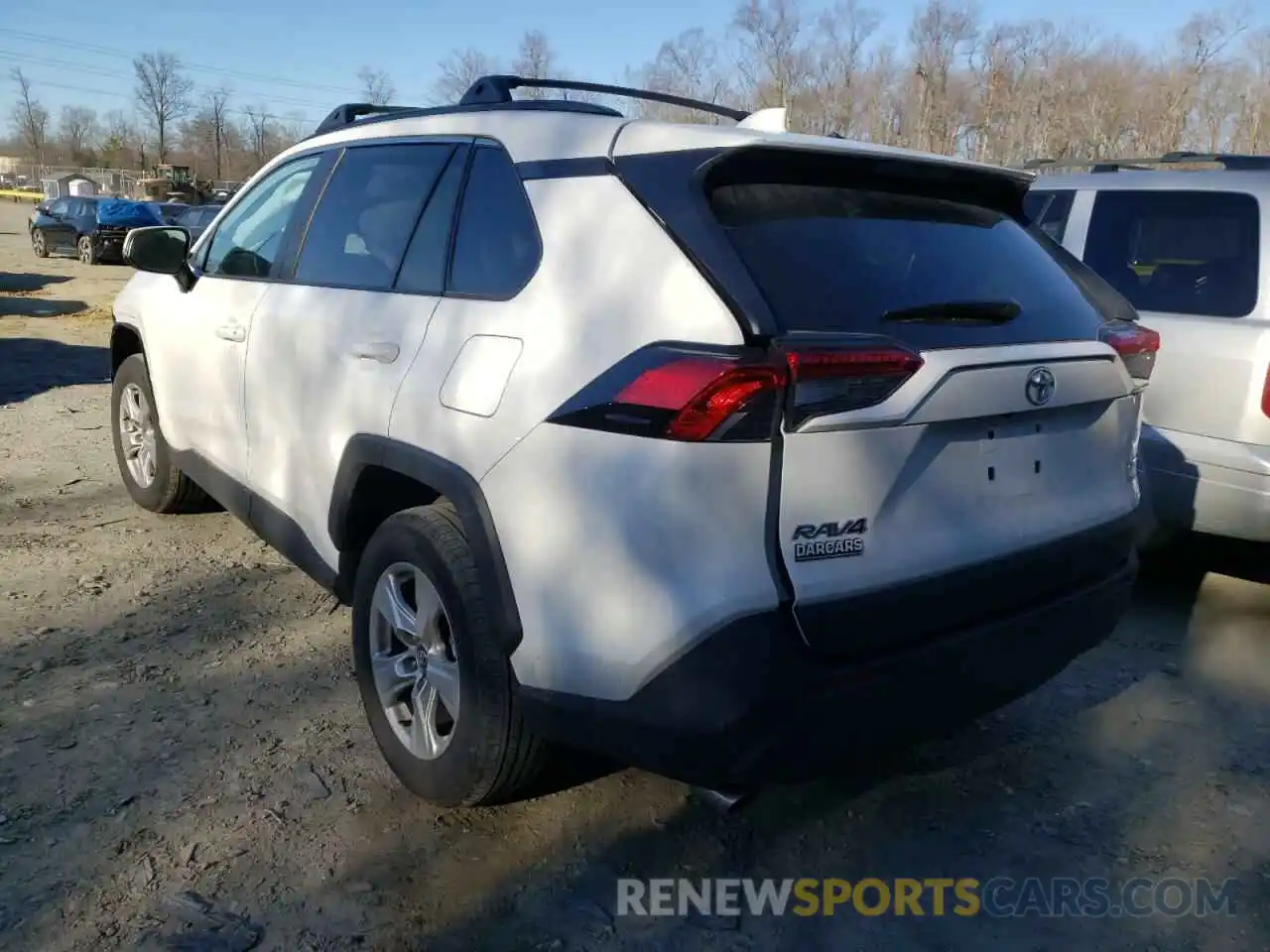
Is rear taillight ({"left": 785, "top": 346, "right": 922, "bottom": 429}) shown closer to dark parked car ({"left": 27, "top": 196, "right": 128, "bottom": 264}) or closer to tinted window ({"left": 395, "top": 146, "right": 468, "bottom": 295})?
tinted window ({"left": 395, "top": 146, "right": 468, "bottom": 295})

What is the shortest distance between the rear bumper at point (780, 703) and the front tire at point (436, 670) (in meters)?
0.20

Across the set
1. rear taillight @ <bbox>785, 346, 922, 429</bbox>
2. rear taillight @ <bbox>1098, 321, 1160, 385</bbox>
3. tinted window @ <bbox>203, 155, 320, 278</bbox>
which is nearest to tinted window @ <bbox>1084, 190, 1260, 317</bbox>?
rear taillight @ <bbox>1098, 321, 1160, 385</bbox>

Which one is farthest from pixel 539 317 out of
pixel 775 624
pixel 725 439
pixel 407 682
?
pixel 407 682

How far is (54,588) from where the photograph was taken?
14.0 feet

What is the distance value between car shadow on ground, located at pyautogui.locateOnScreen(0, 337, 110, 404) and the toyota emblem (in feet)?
27.1

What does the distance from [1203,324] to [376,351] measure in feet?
11.4

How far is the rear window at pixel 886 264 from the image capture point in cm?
218

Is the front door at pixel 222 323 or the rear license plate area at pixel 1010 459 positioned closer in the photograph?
the rear license plate area at pixel 1010 459

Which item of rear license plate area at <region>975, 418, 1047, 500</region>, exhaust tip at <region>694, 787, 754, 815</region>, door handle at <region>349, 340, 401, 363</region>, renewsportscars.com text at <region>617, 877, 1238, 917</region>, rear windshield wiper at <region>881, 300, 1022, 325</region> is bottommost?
renewsportscars.com text at <region>617, 877, 1238, 917</region>

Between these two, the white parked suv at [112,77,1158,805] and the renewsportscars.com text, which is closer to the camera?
the white parked suv at [112,77,1158,805]

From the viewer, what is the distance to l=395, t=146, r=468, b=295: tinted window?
2830 millimetres

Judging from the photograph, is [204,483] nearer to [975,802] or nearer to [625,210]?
[625,210]

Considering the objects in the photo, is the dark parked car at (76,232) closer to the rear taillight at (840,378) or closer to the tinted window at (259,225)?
the tinted window at (259,225)

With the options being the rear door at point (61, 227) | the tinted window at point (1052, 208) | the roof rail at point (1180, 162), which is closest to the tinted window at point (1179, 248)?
the tinted window at point (1052, 208)
